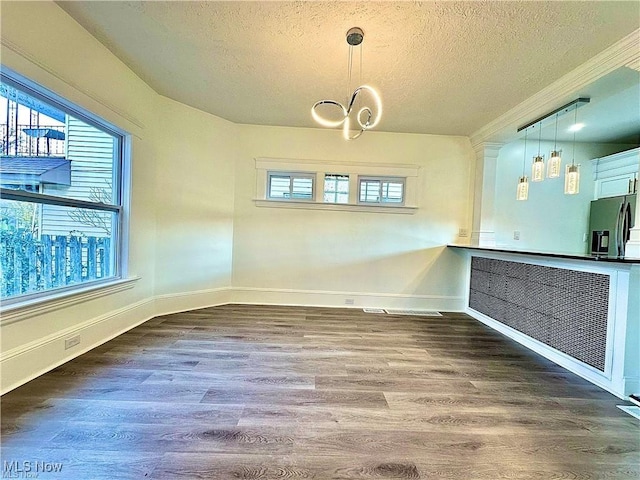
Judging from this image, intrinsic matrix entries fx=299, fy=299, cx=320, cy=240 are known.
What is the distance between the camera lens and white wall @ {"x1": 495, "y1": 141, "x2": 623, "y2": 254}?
15.1 feet

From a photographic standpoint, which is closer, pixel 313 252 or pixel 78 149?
pixel 78 149

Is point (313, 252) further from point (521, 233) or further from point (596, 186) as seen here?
point (596, 186)

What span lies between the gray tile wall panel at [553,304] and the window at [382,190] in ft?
5.05

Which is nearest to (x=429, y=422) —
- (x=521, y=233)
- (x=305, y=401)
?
(x=305, y=401)

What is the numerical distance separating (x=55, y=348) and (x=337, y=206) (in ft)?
11.4

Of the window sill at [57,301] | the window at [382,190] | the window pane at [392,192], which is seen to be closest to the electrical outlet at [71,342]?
the window sill at [57,301]

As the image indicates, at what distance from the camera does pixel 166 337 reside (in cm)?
305

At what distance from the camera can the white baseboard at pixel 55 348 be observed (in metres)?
1.98

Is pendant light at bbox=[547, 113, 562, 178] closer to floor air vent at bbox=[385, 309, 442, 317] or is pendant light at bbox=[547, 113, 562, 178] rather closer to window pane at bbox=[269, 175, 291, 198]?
floor air vent at bbox=[385, 309, 442, 317]

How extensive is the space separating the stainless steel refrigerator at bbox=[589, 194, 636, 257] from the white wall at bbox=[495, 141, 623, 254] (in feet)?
0.42

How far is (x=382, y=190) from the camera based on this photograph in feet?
15.1

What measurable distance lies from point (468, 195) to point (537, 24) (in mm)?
2720

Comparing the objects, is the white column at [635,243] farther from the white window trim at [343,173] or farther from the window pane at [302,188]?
the window pane at [302,188]

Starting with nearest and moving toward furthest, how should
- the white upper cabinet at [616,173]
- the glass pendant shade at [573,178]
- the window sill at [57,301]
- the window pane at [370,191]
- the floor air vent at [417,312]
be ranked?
the window sill at [57,301], the glass pendant shade at [573,178], the white upper cabinet at [616,173], the floor air vent at [417,312], the window pane at [370,191]
